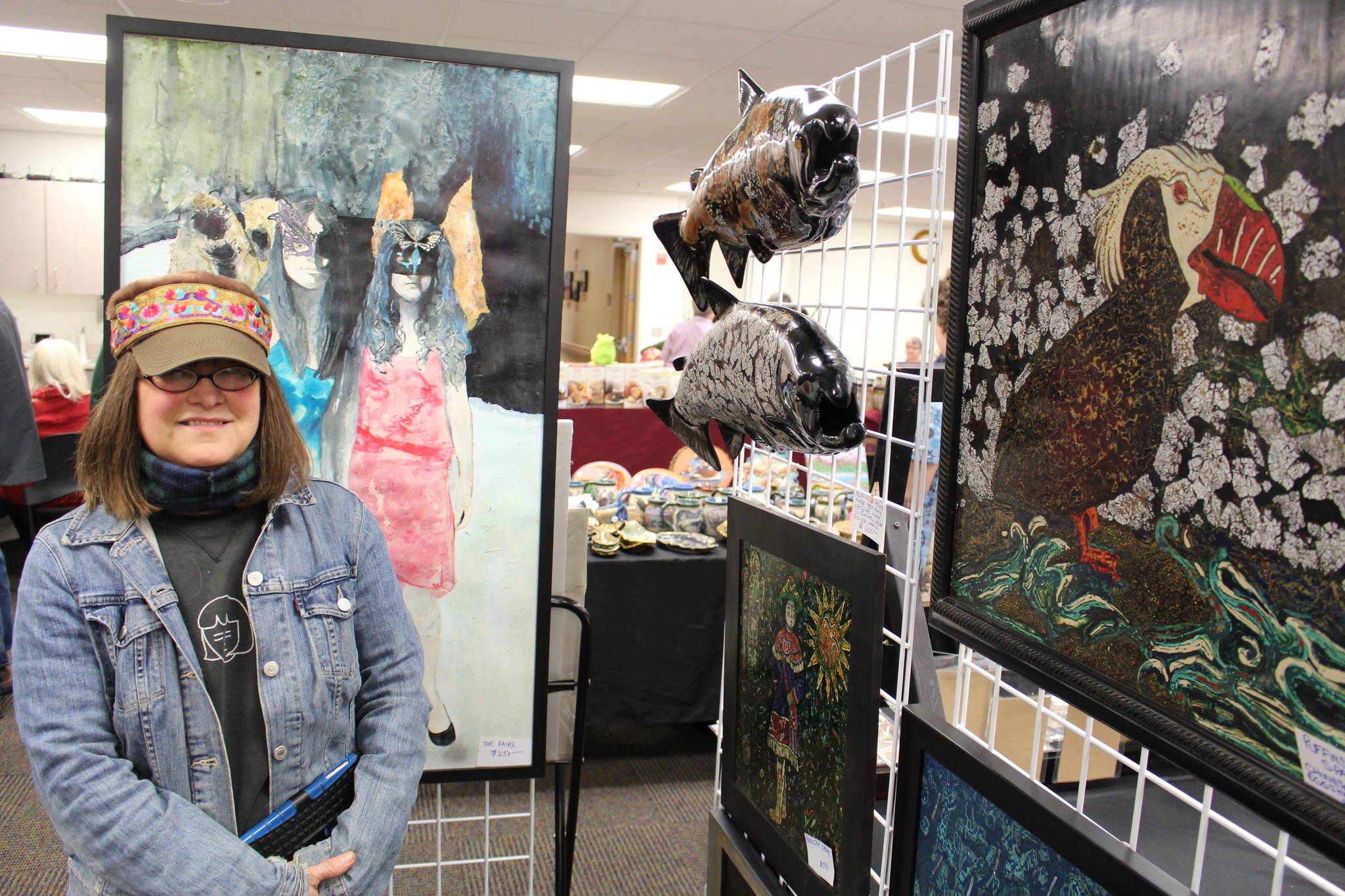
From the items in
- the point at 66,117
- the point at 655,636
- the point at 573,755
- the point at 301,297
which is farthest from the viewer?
the point at 66,117

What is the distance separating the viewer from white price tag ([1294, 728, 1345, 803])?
57cm

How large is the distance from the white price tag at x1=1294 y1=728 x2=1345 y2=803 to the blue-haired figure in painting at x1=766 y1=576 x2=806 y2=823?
635mm

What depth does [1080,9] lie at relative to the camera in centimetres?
77

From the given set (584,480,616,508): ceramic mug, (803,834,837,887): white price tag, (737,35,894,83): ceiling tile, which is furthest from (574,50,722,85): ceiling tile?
(803,834,837,887): white price tag

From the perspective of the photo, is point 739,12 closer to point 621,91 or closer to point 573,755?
point 621,91

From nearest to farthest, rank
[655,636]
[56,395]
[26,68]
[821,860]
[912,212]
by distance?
[821,860]
[655,636]
[56,395]
[26,68]
[912,212]

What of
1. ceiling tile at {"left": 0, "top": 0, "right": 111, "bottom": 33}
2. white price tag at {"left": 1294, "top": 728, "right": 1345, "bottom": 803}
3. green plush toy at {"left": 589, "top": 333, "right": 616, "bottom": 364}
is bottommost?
white price tag at {"left": 1294, "top": 728, "right": 1345, "bottom": 803}

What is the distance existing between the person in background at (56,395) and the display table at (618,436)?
239cm

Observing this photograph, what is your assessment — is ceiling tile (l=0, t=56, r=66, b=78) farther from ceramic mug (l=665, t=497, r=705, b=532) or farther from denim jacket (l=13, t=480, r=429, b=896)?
denim jacket (l=13, t=480, r=429, b=896)

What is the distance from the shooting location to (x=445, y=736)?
1.73 m

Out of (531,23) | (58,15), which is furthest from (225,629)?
(58,15)

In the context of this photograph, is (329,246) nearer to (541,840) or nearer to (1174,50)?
(1174,50)

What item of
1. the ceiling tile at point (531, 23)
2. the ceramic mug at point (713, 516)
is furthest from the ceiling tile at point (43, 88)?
the ceramic mug at point (713, 516)

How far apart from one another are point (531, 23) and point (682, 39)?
0.75m
